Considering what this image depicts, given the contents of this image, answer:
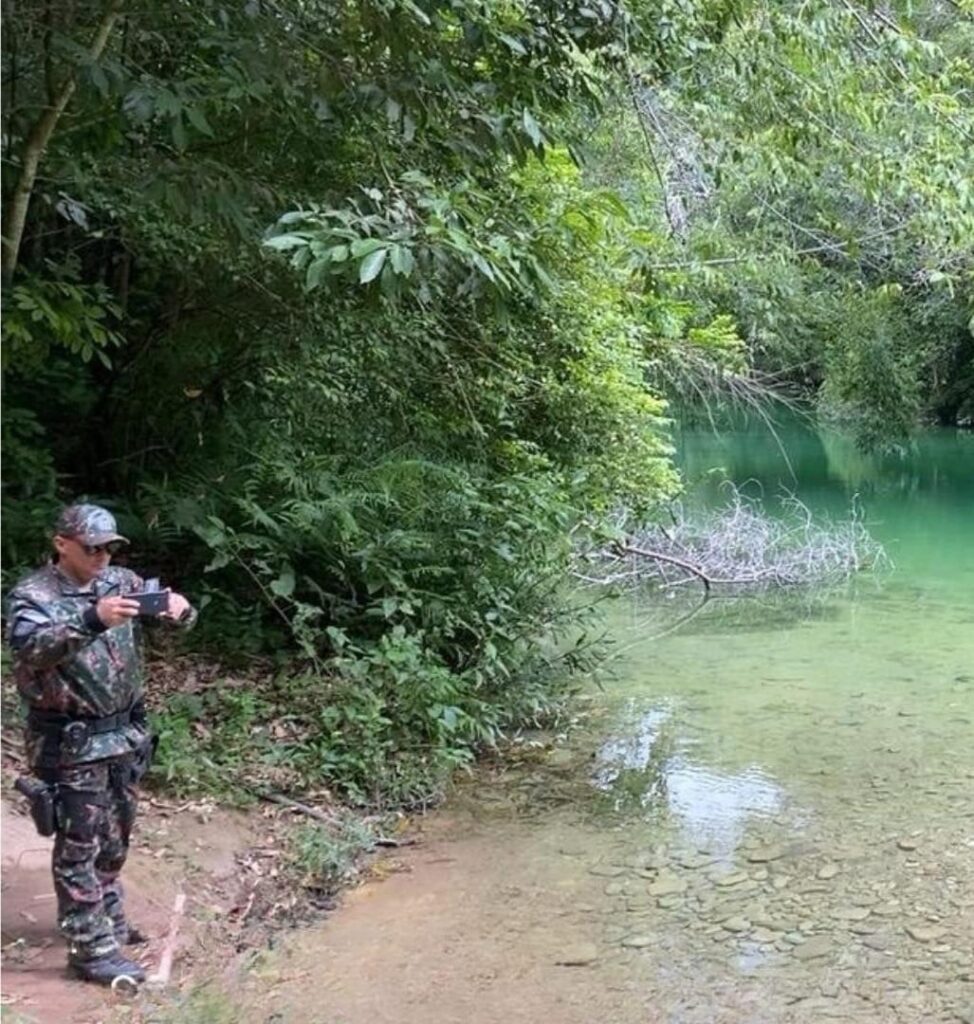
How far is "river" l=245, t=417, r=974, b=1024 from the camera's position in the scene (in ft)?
13.1

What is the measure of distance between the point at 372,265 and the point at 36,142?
160cm

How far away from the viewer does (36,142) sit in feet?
14.5

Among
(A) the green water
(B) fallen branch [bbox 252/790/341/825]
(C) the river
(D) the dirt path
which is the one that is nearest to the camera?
(D) the dirt path

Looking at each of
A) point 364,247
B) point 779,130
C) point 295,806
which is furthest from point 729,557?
point 364,247

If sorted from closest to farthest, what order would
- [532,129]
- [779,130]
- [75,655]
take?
[75,655]
[532,129]
[779,130]

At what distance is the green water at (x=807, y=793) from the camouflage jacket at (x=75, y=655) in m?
2.06

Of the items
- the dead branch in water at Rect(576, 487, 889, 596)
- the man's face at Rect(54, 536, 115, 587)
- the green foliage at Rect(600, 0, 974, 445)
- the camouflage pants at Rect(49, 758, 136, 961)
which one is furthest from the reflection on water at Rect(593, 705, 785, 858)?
the dead branch in water at Rect(576, 487, 889, 596)

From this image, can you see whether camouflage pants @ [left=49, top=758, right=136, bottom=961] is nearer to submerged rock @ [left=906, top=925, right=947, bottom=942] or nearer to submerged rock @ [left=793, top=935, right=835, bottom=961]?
submerged rock @ [left=793, top=935, right=835, bottom=961]

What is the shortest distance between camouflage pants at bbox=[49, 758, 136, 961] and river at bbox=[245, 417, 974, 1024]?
0.78 meters

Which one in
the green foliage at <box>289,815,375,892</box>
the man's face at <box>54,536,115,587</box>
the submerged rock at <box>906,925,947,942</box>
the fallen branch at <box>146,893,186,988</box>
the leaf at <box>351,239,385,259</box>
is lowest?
the submerged rock at <box>906,925,947,942</box>

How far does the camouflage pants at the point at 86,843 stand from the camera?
3.39 m

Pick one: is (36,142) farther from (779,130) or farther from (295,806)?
(779,130)

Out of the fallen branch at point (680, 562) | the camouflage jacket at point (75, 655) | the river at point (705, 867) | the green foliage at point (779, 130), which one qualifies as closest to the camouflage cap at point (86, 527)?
the camouflage jacket at point (75, 655)

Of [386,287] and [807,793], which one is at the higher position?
[386,287]
